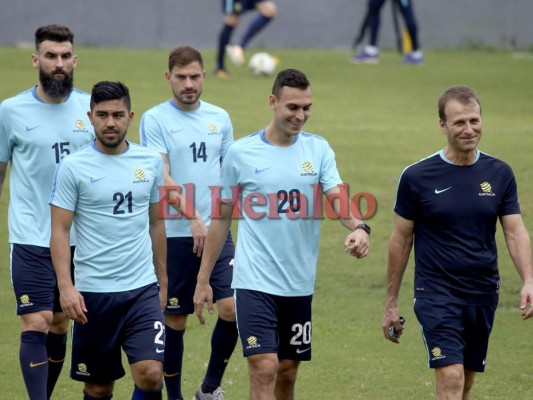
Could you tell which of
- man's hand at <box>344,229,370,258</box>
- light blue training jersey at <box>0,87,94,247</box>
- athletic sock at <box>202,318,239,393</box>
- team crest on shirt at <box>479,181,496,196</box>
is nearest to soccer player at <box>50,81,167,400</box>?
light blue training jersey at <box>0,87,94,247</box>

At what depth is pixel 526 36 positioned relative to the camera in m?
28.7

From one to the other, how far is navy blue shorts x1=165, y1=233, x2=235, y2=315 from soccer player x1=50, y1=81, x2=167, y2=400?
60.9 inches

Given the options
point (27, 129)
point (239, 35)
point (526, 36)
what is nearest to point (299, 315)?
point (27, 129)

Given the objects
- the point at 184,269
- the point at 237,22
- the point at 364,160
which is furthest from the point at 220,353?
the point at 237,22

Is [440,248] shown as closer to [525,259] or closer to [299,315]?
[525,259]

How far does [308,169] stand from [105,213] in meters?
1.39

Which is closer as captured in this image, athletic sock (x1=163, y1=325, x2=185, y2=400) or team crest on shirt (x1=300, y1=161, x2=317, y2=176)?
team crest on shirt (x1=300, y1=161, x2=317, y2=176)

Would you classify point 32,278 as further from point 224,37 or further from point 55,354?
point 224,37

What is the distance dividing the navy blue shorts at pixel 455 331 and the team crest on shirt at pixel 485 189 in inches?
28.0

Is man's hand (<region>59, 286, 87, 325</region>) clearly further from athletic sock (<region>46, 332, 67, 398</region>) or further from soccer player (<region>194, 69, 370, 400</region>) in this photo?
athletic sock (<region>46, 332, 67, 398</region>)

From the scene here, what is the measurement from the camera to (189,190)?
356 inches

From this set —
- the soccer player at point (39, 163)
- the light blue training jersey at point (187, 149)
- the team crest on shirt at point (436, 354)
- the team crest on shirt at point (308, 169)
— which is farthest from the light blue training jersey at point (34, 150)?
the team crest on shirt at point (436, 354)

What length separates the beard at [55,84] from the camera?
329 inches

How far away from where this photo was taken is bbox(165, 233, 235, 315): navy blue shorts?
904 centimetres
